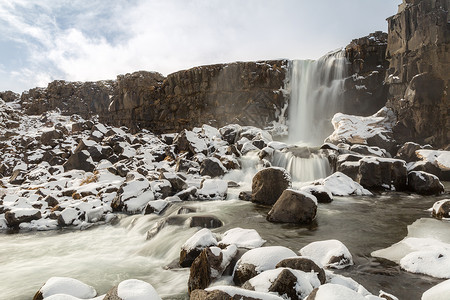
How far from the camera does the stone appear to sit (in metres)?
7.67

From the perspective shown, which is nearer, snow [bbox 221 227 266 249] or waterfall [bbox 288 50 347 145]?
snow [bbox 221 227 266 249]

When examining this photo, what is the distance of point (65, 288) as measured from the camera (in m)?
3.82

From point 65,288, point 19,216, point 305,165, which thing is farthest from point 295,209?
point 19,216

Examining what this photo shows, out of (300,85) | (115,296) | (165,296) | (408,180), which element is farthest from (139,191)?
(300,85)

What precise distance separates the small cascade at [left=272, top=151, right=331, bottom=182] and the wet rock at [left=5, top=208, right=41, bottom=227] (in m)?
11.7

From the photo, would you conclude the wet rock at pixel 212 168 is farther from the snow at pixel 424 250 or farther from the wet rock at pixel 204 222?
the snow at pixel 424 250

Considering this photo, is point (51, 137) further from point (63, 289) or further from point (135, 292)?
point (135, 292)

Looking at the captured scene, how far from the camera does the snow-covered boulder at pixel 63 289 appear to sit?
3.71 meters

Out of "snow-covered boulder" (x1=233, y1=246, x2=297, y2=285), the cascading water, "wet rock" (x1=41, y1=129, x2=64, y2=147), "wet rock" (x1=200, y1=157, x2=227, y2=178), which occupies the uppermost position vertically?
the cascading water

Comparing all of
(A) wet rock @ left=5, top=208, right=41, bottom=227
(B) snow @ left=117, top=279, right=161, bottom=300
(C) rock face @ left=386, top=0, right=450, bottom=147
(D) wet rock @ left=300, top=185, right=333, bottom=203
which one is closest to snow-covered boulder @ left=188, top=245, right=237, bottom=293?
(B) snow @ left=117, top=279, right=161, bottom=300

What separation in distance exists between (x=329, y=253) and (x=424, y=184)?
30.1ft

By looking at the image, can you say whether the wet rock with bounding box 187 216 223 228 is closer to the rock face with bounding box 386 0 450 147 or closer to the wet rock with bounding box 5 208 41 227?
the wet rock with bounding box 5 208 41 227

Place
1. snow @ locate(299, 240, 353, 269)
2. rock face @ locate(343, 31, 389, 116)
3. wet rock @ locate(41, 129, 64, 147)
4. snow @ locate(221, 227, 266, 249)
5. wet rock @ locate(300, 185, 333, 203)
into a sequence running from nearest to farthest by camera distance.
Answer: snow @ locate(299, 240, 353, 269), snow @ locate(221, 227, 266, 249), wet rock @ locate(300, 185, 333, 203), wet rock @ locate(41, 129, 64, 147), rock face @ locate(343, 31, 389, 116)

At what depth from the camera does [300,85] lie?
1155 inches
